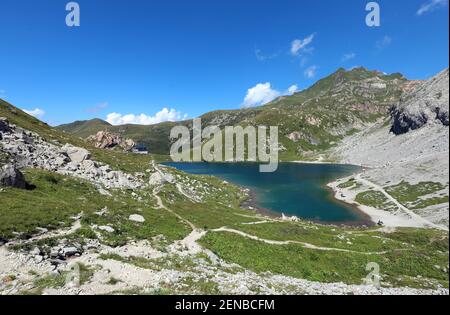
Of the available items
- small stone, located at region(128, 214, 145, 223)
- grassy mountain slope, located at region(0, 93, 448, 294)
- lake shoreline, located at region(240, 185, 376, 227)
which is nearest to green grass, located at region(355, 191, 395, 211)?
lake shoreline, located at region(240, 185, 376, 227)

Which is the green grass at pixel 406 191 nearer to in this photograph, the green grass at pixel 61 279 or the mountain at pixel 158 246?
the mountain at pixel 158 246

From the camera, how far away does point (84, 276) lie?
23.5 m

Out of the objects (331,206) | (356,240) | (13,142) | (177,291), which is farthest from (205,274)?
(331,206)

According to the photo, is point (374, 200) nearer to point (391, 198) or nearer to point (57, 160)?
point (391, 198)

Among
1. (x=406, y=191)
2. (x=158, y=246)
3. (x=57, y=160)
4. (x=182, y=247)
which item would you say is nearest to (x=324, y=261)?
(x=182, y=247)

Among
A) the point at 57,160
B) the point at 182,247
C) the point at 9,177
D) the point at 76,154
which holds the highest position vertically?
the point at 76,154

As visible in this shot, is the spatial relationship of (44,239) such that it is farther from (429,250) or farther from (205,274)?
(429,250)

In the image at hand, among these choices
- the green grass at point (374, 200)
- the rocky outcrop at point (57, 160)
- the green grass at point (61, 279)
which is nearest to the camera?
the green grass at point (61, 279)

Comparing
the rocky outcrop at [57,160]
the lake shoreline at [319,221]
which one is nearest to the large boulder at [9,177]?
the rocky outcrop at [57,160]

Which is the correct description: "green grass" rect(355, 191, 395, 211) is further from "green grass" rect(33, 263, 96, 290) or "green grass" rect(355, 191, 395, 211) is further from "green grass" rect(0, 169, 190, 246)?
"green grass" rect(33, 263, 96, 290)

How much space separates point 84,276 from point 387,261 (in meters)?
39.9
